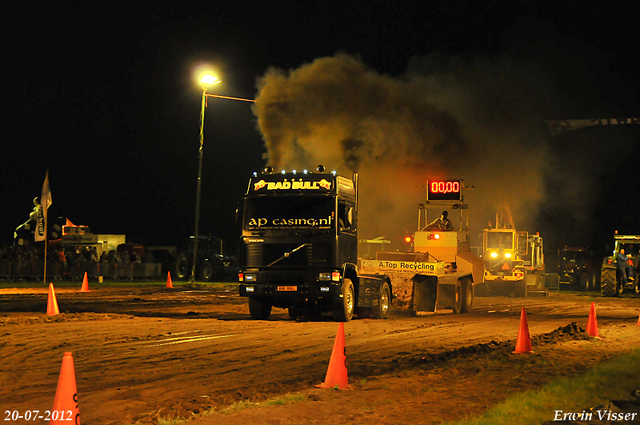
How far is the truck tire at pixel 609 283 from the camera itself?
30.7m

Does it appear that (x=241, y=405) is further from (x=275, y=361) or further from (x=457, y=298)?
(x=457, y=298)

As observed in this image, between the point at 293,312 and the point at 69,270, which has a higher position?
the point at 69,270

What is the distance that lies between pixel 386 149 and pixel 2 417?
28.6 metres

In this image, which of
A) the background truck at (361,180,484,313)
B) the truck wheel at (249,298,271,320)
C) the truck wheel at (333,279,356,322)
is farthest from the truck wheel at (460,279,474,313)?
the truck wheel at (249,298,271,320)

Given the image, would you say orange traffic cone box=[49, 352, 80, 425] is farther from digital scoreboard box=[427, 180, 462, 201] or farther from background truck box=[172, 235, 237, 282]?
background truck box=[172, 235, 237, 282]

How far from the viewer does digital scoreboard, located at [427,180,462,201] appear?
82.9 ft

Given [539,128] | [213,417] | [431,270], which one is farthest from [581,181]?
[213,417]

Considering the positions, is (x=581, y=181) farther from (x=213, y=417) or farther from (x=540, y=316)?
(x=213, y=417)

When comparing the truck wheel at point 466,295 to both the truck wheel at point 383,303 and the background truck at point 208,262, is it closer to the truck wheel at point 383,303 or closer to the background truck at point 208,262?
the truck wheel at point 383,303

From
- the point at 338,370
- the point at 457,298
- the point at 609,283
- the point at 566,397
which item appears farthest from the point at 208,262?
the point at 566,397

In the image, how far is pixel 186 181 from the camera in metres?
82.9

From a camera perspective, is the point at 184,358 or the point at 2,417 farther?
the point at 184,358

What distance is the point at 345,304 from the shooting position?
56.4 feet

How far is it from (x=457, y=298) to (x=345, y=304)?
17.5 feet
